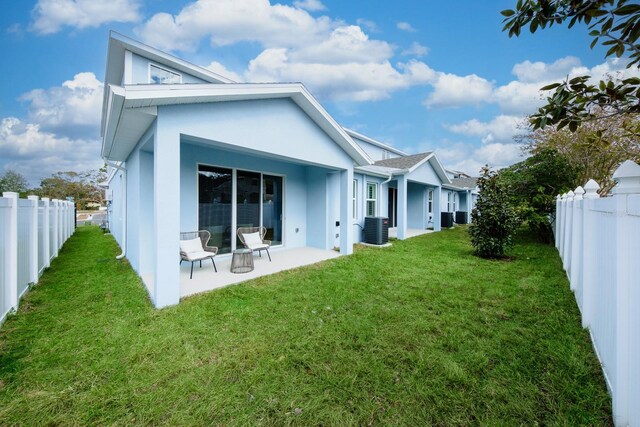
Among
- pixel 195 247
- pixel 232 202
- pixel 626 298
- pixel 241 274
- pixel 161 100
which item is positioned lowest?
pixel 241 274

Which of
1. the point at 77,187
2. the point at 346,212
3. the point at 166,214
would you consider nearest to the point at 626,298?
the point at 166,214

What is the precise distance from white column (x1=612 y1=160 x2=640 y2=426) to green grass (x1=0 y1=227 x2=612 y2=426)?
1.13 ft

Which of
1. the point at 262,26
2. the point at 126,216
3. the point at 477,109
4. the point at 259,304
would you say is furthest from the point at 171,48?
the point at 477,109

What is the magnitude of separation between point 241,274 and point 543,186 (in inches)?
500

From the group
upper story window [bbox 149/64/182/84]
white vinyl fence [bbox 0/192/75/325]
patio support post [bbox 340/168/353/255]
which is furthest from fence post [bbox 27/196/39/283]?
patio support post [bbox 340/168/353/255]

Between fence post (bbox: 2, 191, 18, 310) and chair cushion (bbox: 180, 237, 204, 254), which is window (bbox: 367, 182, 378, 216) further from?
fence post (bbox: 2, 191, 18, 310)

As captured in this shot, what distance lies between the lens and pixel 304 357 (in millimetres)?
3084

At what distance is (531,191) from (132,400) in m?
14.3

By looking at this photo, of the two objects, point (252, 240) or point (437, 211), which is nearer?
point (252, 240)

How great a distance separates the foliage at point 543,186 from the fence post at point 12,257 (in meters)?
14.2

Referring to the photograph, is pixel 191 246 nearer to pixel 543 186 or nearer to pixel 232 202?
pixel 232 202

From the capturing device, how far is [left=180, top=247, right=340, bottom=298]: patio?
5597 millimetres

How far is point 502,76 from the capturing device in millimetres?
9344

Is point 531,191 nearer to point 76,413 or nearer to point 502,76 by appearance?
point 502,76
